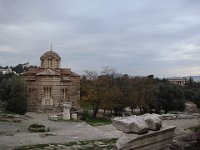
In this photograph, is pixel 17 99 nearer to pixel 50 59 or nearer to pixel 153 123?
pixel 50 59

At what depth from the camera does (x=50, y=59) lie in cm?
6072

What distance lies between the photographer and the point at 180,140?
13.2m

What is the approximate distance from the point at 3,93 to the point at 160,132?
1696 inches

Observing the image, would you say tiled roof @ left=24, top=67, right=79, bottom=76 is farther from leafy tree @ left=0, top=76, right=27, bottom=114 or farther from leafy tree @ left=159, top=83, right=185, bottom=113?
leafy tree @ left=159, top=83, right=185, bottom=113

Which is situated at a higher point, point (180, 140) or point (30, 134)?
point (180, 140)

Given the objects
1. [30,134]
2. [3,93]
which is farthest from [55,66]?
[30,134]

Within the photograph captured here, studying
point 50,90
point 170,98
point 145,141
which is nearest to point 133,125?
point 145,141

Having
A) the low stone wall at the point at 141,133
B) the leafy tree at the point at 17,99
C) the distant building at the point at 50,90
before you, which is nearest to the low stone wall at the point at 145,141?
the low stone wall at the point at 141,133

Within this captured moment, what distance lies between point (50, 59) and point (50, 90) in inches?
232

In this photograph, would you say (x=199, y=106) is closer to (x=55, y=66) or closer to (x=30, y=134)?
(x=55, y=66)

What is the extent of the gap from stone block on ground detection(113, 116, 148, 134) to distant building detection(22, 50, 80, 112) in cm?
4457

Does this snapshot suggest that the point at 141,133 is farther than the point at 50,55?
No

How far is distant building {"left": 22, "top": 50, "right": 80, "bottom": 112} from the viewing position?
57.3 meters

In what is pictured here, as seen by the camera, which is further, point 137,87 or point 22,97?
point 137,87
